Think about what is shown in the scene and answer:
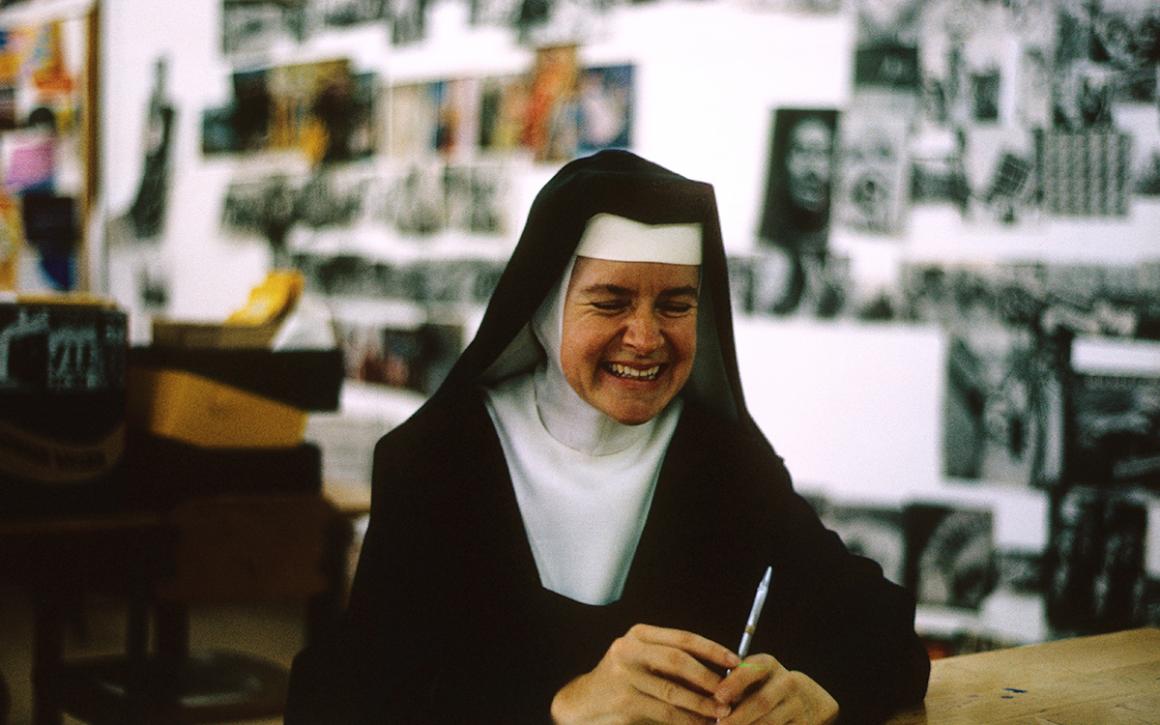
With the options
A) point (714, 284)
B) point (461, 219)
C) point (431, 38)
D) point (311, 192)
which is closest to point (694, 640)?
point (714, 284)

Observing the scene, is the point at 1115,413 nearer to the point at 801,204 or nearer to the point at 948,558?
the point at 948,558

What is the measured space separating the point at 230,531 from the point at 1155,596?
2.08 meters

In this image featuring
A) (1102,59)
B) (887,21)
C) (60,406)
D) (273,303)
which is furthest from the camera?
(273,303)

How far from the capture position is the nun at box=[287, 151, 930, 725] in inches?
56.1

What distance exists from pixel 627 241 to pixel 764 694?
1.84 ft

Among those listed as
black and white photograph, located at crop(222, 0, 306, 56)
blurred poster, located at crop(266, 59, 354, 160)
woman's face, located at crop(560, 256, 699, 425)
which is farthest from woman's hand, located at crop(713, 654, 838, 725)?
black and white photograph, located at crop(222, 0, 306, 56)

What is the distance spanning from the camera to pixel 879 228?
2945 mm

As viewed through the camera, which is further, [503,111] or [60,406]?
[503,111]

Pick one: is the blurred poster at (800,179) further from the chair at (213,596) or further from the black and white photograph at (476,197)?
the chair at (213,596)

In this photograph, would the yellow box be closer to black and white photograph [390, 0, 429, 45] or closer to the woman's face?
the woman's face

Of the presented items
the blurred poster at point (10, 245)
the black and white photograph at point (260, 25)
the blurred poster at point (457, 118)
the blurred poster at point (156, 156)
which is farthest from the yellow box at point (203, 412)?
the blurred poster at point (10, 245)

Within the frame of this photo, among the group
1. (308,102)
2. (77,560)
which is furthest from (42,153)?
(77,560)

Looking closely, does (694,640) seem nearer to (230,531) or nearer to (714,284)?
(714,284)

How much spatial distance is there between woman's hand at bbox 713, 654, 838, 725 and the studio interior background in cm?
166
